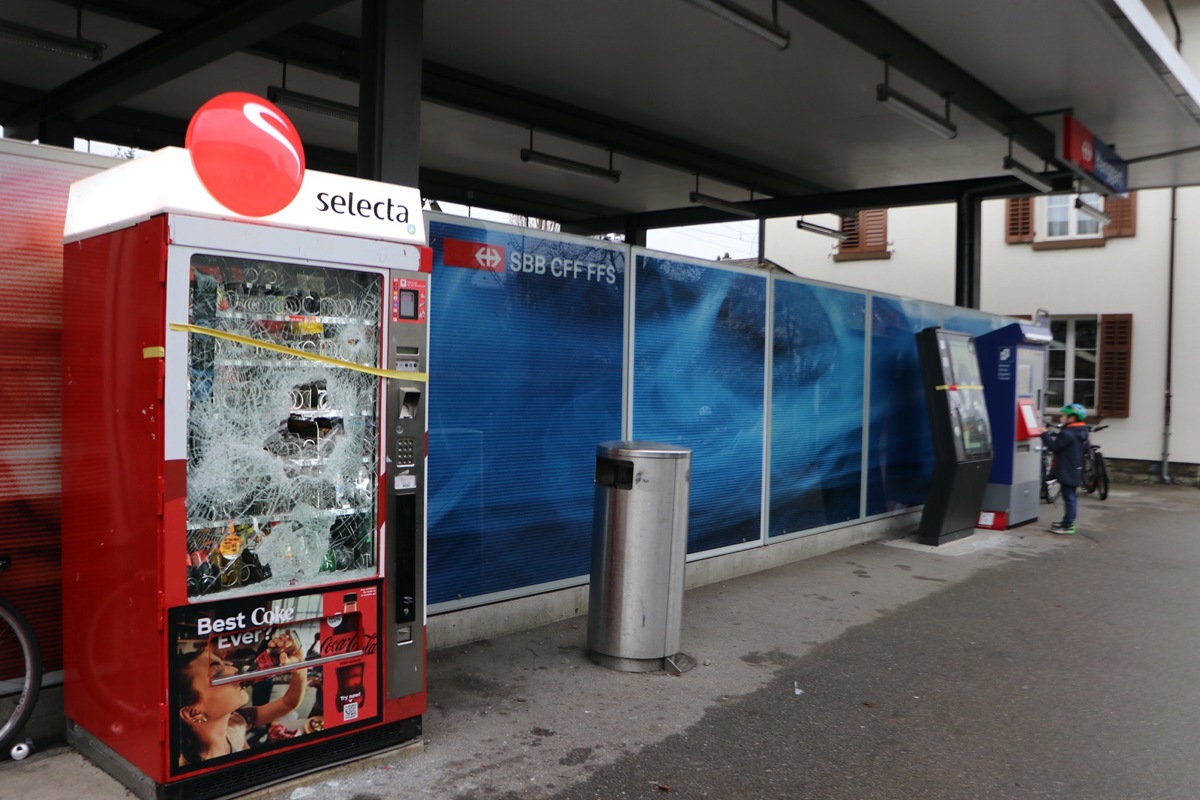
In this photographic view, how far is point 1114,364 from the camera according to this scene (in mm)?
15203

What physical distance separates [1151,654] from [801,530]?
317 cm

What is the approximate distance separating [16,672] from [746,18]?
533cm

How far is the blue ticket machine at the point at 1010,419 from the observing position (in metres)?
10.3

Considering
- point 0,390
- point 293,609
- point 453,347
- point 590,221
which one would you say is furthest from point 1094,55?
point 590,221

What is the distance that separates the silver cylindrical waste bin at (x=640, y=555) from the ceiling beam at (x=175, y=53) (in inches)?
124

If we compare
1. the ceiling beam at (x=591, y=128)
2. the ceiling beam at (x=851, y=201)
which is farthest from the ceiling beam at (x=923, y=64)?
the ceiling beam at (x=591, y=128)

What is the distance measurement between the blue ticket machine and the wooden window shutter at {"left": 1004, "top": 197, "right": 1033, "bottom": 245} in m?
6.05

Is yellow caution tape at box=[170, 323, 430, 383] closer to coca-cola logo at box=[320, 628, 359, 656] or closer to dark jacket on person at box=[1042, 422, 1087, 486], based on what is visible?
coca-cola logo at box=[320, 628, 359, 656]

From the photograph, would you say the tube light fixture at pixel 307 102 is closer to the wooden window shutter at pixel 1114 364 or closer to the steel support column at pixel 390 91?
the steel support column at pixel 390 91

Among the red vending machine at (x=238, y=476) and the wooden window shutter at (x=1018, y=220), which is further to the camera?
the wooden window shutter at (x=1018, y=220)

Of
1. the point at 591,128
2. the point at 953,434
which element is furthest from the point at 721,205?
the point at 953,434

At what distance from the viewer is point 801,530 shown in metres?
8.57

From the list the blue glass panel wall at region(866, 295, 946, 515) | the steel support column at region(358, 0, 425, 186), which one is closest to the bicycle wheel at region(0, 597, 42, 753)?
the steel support column at region(358, 0, 425, 186)

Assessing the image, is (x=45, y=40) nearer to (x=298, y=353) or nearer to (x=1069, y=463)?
(x=298, y=353)
